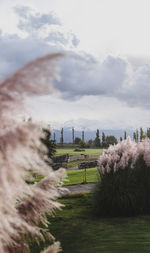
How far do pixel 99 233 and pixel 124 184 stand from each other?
6.66 ft

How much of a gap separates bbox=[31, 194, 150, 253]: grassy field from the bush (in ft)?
1.35

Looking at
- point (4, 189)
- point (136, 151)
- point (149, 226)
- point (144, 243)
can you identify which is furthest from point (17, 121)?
point (136, 151)

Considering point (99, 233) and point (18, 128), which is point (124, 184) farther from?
point (18, 128)

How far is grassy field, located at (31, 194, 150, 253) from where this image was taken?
20.3 feet

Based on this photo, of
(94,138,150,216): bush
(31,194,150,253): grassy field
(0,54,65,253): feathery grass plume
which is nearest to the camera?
(0,54,65,253): feathery grass plume

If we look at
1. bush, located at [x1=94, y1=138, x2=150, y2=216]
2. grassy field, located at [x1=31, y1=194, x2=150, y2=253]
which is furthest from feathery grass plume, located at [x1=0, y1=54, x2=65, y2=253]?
bush, located at [x1=94, y1=138, x2=150, y2=216]

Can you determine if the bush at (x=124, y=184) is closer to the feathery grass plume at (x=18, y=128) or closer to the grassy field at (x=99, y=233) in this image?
the grassy field at (x=99, y=233)

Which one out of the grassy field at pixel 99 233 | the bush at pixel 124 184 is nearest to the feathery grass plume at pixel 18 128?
the grassy field at pixel 99 233

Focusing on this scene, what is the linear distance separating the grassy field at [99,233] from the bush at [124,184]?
1.35ft

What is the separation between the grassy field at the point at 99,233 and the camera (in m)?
6.20

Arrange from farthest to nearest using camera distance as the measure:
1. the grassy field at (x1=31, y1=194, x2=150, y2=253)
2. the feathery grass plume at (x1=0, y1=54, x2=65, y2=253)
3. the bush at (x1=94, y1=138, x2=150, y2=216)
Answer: the bush at (x1=94, y1=138, x2=150, y2=216) → the grassy field at (x1=31, y1=194, x2=150, y2=253) → the feathery grass plume at (x1=0, y1=54, x2=65, y2=253)

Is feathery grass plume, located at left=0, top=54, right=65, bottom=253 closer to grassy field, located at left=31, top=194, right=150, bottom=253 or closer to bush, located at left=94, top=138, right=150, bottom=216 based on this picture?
grassy field, located at left=31, top=194, right=150, bottom=253

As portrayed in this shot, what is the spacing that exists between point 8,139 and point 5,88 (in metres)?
0.28

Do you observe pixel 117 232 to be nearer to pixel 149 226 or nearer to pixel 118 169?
pixel 149 226
